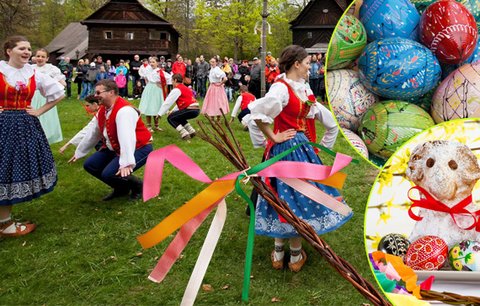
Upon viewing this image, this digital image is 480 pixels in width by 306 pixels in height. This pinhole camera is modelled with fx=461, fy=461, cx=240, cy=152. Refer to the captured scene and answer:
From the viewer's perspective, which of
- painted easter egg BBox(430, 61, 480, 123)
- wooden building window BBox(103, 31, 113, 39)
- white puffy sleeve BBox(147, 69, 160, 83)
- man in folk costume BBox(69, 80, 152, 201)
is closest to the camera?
painted easter egg BBox(430, 61, 480, 123)

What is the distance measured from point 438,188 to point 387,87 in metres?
1.35

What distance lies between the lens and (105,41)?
36.6 meters

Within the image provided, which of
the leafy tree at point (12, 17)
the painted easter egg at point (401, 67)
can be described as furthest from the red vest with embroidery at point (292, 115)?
the leafy tree at point (12, 17)

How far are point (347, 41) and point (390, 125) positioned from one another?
535 mm

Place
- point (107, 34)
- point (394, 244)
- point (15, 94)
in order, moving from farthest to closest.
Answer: point (107, 34)
point (15, 94)
point (394, 244)

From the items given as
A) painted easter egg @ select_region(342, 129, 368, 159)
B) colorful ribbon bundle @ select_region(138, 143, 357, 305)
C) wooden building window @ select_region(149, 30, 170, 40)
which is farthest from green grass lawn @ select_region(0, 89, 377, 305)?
wooden building window @ select_region(149, 30, 170, 40)

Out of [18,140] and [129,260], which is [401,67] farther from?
[18,140]

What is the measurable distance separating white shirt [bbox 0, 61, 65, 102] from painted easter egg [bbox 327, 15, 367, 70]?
288 cm

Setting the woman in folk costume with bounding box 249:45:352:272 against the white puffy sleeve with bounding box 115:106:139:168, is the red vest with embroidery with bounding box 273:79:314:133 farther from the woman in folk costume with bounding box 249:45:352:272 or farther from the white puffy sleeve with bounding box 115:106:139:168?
the white puffy sleeve with bounding box 115:106:139:168

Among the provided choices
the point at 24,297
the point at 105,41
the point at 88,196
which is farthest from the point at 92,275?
the point at 105,41

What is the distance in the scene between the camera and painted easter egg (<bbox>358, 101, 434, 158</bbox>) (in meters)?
2.29

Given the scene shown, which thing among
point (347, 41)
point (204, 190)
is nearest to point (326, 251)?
point (204, 190)

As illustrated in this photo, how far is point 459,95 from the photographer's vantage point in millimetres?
2211

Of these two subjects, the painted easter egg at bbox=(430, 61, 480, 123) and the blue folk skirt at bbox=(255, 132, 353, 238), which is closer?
the painted easter egg at bbox=(430, 61, 480, 123)
